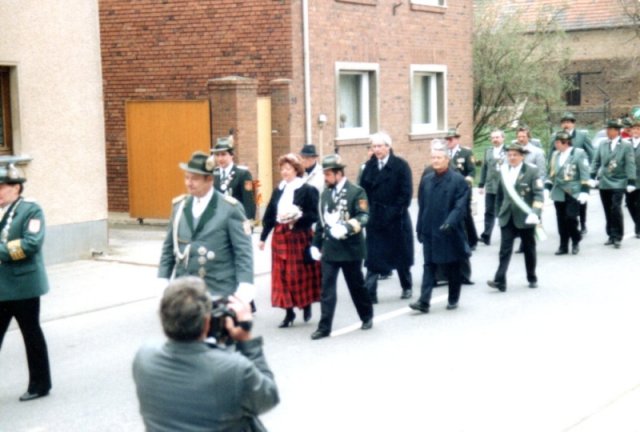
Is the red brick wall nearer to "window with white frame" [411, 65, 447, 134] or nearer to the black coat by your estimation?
"window with white frame" [411, 65, 447, 134]

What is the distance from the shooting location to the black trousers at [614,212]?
1688 cm

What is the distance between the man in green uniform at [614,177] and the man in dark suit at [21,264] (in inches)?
416

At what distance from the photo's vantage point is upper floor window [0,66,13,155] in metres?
15.2

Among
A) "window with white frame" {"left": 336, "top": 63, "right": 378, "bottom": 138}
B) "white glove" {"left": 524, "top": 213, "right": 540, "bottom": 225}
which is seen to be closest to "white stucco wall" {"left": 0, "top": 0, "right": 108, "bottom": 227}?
"white glove" {"left": 524, "top": 213, "right": 540, "bottom": 225}

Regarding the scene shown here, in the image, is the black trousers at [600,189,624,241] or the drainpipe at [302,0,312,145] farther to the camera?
the drainpipe at [302,0,312,145]

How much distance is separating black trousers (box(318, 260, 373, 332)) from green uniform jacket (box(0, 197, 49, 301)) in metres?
2.95

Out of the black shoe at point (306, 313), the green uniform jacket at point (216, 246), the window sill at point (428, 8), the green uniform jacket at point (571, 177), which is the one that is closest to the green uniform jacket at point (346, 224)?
the black shoe at point (306, 313)

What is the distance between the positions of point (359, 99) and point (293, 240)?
13781 mm

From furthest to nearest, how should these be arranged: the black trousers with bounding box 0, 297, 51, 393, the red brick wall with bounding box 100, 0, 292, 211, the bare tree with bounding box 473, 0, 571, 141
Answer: the bare tree with bounding box 473, 0, 571, 141 → the red brick wall with bounding box 100, 0, 292, 211 → the black trousers with bounding box 0, 297, 51, 393

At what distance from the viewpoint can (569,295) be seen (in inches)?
499

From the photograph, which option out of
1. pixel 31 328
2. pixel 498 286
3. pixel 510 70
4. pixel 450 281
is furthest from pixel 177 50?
pixel 31 328

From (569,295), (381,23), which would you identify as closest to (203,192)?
(569,295)

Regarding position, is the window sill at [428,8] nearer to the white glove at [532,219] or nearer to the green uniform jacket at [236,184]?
the white glove at [532,219]

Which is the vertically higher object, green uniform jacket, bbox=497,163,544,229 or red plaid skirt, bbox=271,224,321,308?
green uniform jacket, bbox=497,163,544,229
